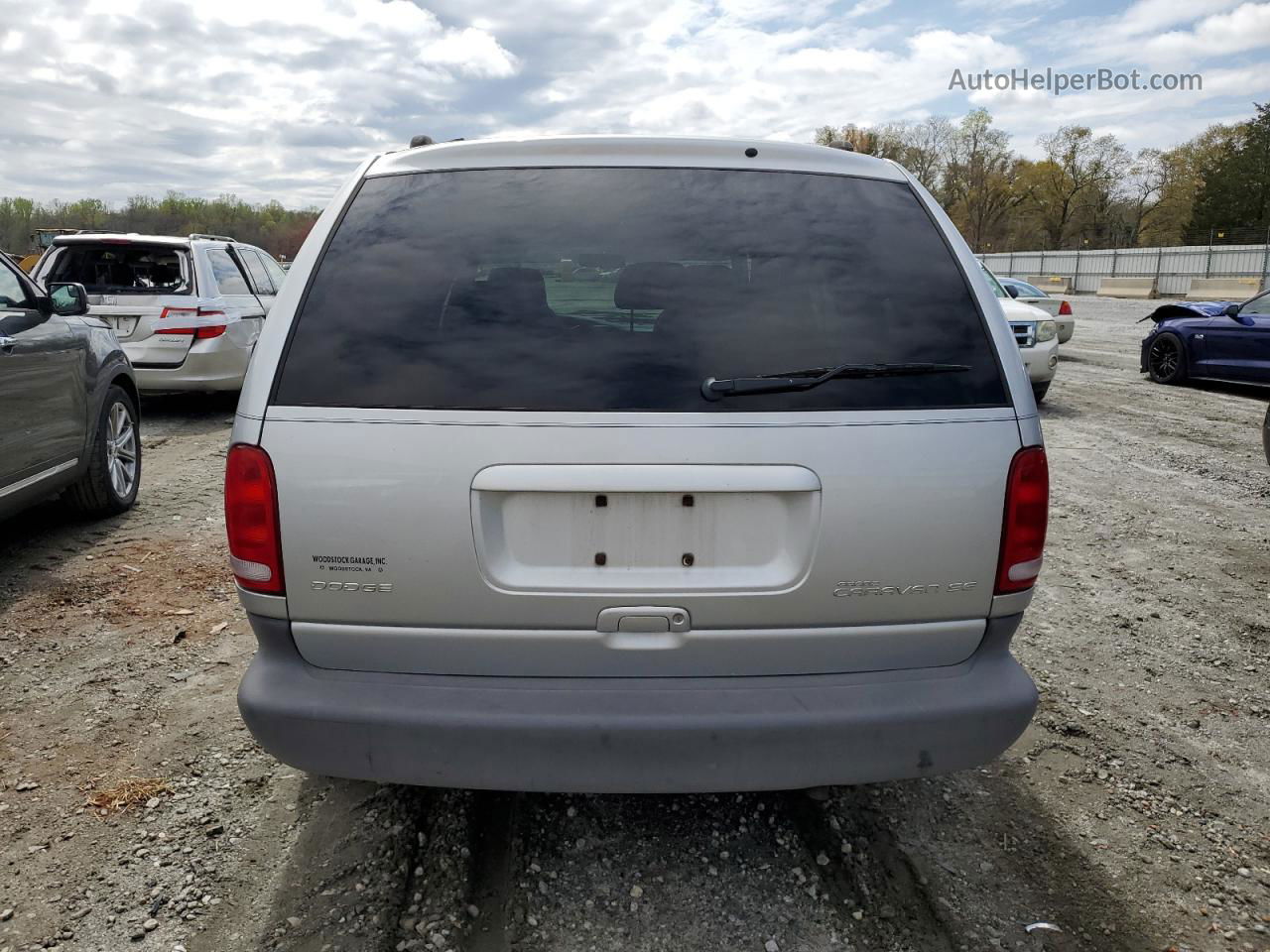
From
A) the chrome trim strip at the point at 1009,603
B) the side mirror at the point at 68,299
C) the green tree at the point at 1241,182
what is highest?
the green tree at the point at 1241,182

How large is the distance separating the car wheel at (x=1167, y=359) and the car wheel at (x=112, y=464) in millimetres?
13186

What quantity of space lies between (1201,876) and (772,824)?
117cm

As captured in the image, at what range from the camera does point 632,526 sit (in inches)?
81.7

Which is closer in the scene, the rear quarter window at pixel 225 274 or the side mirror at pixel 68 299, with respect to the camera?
the side mirror at pixel 68 299

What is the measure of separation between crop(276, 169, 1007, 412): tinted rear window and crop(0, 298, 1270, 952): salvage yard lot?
1.29 m

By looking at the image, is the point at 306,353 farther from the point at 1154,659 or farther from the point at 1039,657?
the point at 1154,659

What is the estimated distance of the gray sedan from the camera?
15.7ft

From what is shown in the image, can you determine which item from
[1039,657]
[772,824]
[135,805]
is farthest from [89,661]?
[1039,657]

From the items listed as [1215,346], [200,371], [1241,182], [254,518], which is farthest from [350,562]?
[1241,182]

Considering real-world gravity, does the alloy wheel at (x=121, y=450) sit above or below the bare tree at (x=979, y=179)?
below

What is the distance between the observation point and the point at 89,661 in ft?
12.7

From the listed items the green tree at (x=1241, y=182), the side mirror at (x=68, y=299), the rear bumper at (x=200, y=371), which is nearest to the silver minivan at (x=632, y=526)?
the side mirror at (x=68, y=299)

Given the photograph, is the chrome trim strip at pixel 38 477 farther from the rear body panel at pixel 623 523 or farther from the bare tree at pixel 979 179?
the bare tree at pixel 979 179

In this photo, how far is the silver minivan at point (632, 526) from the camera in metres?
2.05
